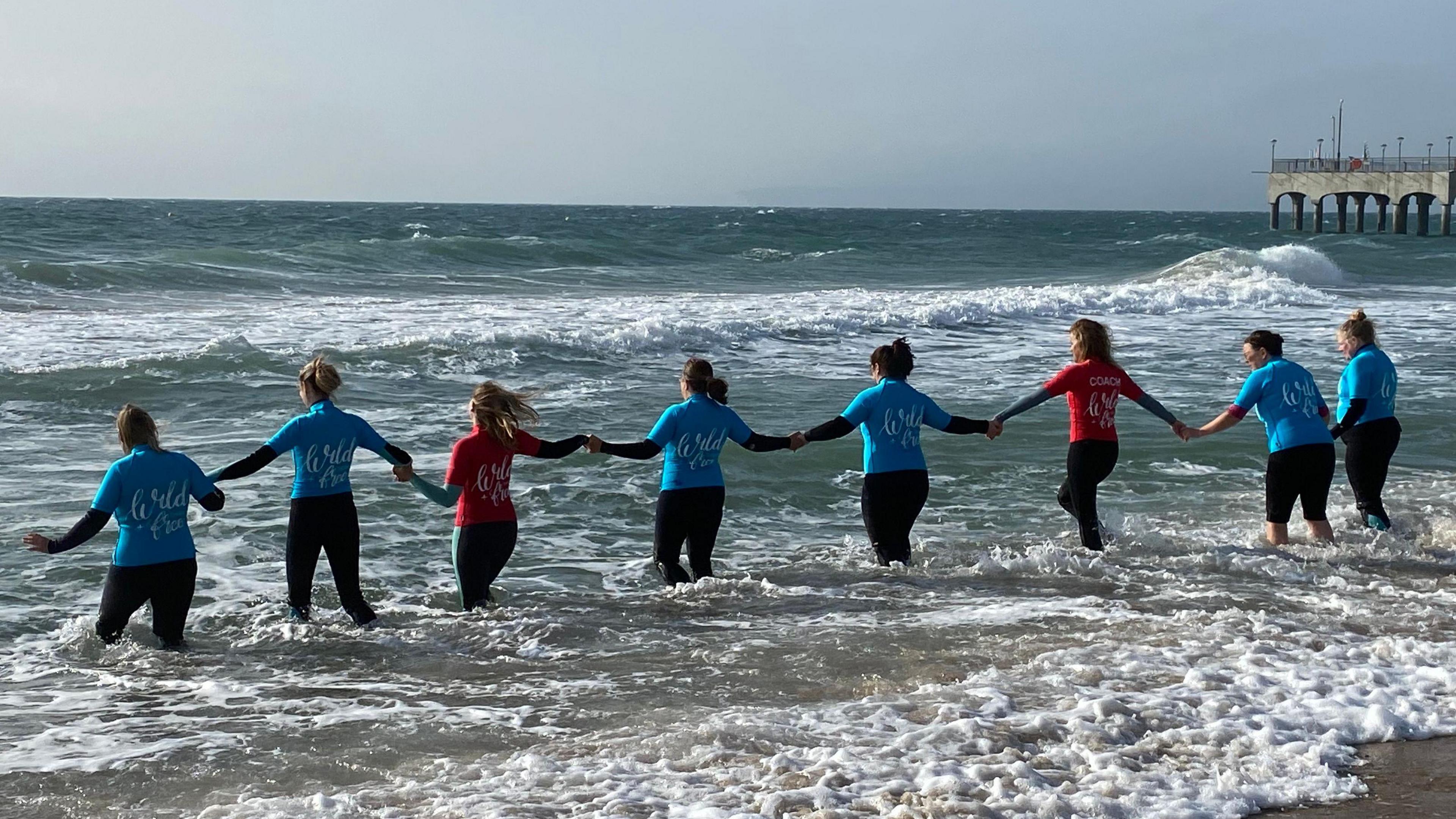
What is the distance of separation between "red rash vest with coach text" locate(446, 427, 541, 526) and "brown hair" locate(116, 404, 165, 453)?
4.71 ft

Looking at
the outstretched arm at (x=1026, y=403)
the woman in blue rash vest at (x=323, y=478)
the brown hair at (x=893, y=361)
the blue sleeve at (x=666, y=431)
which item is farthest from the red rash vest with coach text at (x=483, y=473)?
the outstretched arm at (x=1026, y=403)

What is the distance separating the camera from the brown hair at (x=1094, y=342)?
8320 mm

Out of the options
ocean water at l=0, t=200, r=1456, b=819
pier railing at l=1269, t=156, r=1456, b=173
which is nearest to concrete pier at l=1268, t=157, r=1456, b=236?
pier railing at l=1269, t=156, r=1456, b=173

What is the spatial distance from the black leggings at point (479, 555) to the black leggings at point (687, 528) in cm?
91

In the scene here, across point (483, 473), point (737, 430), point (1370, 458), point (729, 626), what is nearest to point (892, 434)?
point (737, 430)

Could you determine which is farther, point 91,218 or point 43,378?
point 91,218

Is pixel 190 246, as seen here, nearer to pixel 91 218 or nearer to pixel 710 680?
pixel 91 218

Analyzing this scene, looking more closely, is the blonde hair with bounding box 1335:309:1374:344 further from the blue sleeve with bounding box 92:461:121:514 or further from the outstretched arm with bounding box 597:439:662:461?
the blue sleeve with bounding box 92:461:121:514

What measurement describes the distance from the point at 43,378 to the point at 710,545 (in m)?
10.7

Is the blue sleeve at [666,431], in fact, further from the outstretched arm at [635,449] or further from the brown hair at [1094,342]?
the brown hair at [1094,342]

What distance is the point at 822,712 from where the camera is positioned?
5.72 meters

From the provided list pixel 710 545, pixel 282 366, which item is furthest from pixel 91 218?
pixel 710 545

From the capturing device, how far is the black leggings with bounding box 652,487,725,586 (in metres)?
7.72

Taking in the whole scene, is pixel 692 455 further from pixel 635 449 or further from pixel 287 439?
pixel 287 439
